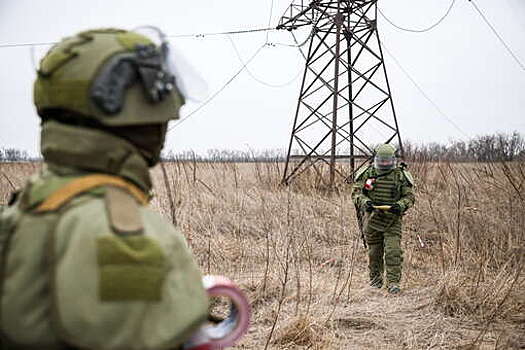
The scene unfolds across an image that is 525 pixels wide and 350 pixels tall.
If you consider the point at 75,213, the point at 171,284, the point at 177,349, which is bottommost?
the point at 177,349

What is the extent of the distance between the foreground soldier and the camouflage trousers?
351 centimetres

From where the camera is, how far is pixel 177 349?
1.02 metres

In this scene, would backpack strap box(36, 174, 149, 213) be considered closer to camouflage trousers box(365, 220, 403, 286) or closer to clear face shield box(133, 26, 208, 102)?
clear face shield box(133, 26, 208, 102)

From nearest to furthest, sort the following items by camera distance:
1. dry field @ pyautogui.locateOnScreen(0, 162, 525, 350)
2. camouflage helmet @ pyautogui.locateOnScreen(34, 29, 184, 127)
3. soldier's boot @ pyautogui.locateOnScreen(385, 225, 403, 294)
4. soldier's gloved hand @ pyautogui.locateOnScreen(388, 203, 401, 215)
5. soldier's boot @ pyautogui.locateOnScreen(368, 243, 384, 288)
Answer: camouflage helmet @ pyautogui.locateOnScreen(34, 29, 184, 127) < dry field @ pyautogui.locateOnScreen(0, 162, 525, 350) < soldier's boot @ pyautogui.locateOnScreen(385, 225, 403, 294) < soldier's gloved hand @ pyautogui.locateOnScreen(388, 203, 401, 215) < soldier's boot @ pyautogui.locateOnScreen(368, 243, 384, 288)

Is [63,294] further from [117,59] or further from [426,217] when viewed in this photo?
[426,217]

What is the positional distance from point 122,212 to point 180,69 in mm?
421

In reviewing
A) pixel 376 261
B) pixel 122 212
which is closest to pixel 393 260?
pixel 376 261

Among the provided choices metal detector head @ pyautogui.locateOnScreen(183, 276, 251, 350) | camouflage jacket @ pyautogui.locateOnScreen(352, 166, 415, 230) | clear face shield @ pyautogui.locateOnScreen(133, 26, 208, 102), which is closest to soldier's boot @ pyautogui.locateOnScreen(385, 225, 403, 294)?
camouflage jacket @ pyautogui.locateOnScreen(352, 166, 415, 230)

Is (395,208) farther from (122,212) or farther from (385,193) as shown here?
(122,212)

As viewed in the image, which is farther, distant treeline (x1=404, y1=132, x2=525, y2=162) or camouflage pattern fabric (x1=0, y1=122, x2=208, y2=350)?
distant treeline (x1=404, y1=132, x2=525, y2=162)

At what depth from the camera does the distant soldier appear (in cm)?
439

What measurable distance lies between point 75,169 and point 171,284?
0.34 meters

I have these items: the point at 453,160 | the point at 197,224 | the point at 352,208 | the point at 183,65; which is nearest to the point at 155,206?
the point at 197,224

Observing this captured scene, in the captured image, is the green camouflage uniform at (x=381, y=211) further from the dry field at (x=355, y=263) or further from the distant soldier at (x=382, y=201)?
the dry field at (x=355, y=263)
